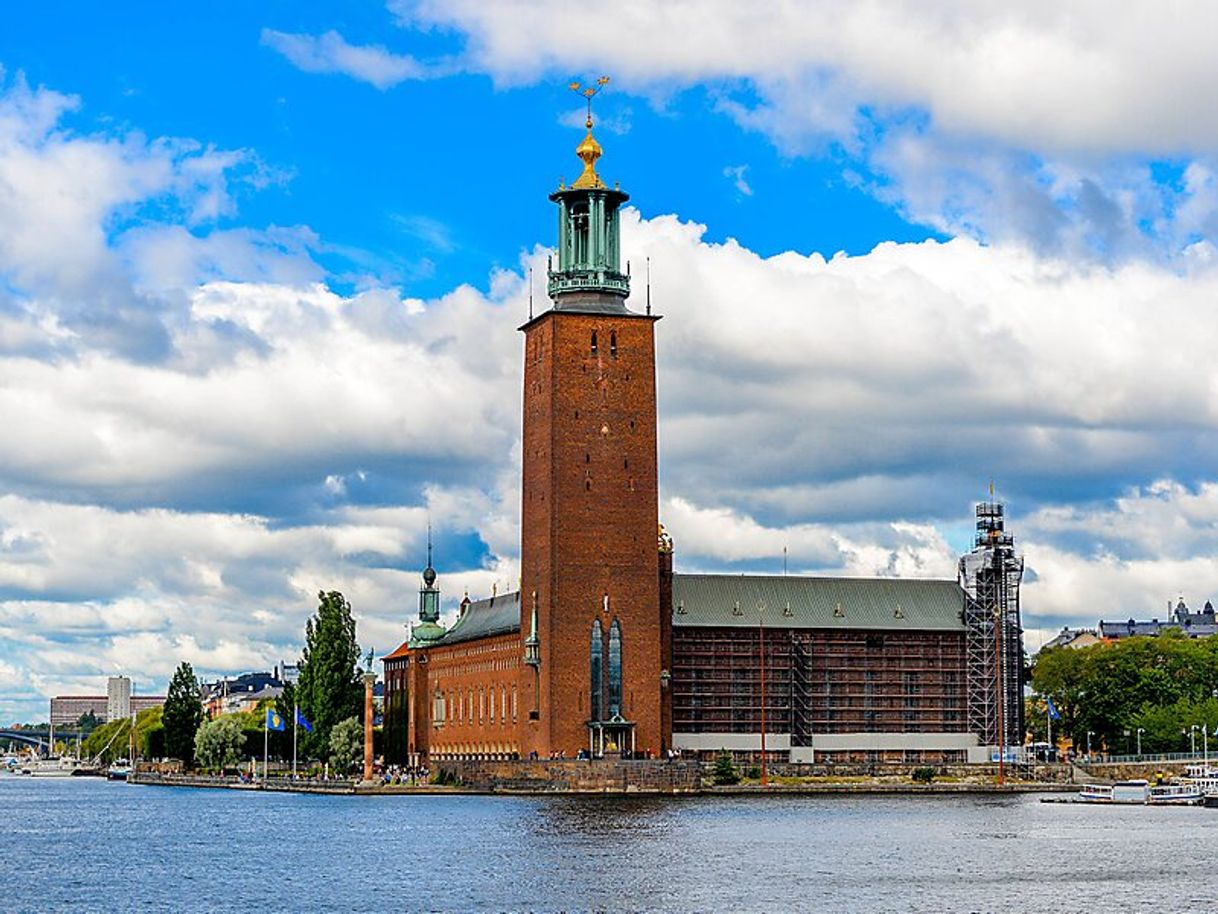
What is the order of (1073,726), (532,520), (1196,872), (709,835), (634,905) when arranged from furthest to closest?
(1073,726), (532,520), (709,835), (1196,872), (634,905)

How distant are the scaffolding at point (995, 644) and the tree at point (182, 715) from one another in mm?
52758

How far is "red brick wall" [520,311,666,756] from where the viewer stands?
10825cm

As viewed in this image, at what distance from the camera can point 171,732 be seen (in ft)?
494

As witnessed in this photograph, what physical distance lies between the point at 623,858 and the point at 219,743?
90258mm

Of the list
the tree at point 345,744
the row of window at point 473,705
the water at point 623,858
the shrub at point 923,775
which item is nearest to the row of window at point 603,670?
the row of window at point 473,705

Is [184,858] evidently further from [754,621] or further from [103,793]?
[103,793]

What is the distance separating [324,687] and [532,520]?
1797 cm

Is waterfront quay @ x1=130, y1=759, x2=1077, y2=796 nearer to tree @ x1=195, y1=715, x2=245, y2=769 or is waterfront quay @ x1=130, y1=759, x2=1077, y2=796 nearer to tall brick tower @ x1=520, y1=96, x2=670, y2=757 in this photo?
tall brick tower @ x1=520, y1=96, x2=670, y2=757

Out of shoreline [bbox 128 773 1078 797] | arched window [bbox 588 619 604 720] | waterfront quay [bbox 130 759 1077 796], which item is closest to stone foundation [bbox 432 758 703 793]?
waterfront quay [bbox 130 759 1077 796]

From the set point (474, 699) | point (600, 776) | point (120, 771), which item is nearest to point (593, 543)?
point (600, 776)

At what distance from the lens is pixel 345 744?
400 ft

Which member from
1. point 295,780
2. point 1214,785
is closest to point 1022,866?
point 1214,785

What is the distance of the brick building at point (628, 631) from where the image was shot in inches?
4279

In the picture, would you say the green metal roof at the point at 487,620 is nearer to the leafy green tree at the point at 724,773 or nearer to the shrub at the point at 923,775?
the leafy green tree at the point at 724,773
